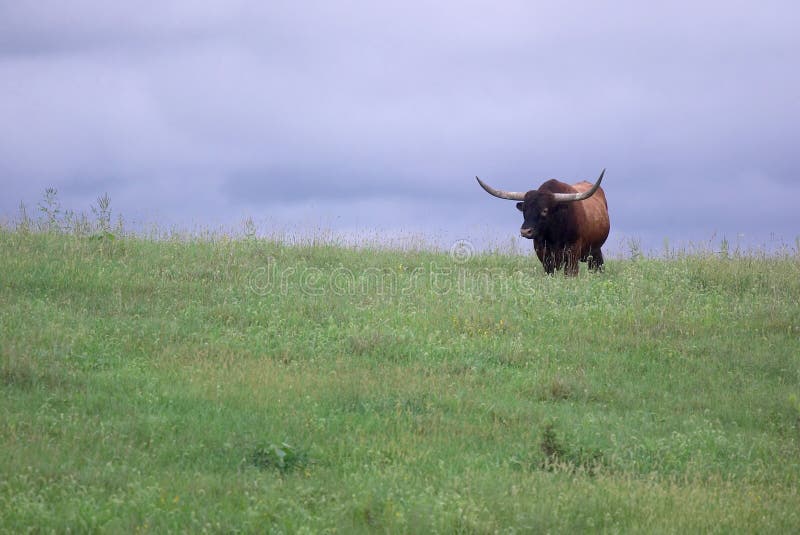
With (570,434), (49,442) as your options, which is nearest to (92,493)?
(49,442)

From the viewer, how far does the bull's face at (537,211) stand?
53.0 ft

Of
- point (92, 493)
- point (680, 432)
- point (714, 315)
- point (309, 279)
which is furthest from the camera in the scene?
point (309, 279)

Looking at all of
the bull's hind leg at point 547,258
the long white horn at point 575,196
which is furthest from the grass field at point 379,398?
the long white horn at point 575,196

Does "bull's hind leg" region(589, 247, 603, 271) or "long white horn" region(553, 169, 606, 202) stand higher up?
"long white horn" region(553, 169, 606, 202)

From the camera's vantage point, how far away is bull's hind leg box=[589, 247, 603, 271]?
1755 centimetres

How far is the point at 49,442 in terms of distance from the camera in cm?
700

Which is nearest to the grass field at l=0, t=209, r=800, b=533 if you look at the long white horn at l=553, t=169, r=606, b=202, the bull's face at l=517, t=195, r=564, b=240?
the bull's face at l=517, t=195, r=564, b=240

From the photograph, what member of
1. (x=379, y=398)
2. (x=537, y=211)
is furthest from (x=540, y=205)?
(x=379, y=398)

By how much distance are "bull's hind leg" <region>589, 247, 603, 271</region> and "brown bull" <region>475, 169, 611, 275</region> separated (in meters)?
0.33

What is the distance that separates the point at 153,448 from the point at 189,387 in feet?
5.20

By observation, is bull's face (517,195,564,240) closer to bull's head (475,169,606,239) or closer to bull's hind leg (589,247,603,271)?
bull's head (475,169,606,239)

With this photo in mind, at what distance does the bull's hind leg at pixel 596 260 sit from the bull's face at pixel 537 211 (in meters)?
1.65

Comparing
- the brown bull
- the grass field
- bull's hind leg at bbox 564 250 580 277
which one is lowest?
the grass field

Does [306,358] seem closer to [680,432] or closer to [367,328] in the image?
[367,328]
